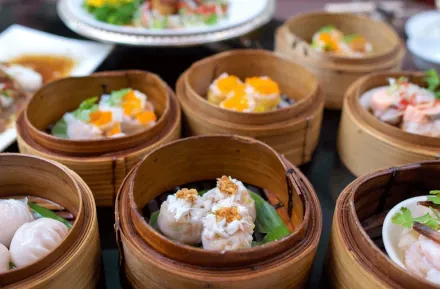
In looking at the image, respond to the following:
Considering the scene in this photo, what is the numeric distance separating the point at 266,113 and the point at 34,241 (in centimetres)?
111

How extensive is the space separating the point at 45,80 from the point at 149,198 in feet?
4.58

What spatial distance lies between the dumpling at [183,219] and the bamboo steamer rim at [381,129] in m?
0.92

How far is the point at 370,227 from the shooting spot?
1805 millimetres

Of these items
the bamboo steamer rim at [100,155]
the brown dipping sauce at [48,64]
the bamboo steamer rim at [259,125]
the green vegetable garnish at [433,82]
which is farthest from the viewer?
the brown dipping sauce at [48,64]

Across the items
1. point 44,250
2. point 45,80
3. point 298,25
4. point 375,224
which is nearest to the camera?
point 44,250

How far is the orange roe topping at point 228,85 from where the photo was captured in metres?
2.39

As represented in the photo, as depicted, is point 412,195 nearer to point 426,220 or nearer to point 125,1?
point 426,220

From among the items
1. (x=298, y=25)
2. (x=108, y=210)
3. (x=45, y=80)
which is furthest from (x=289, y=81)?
(x=45, y=80)

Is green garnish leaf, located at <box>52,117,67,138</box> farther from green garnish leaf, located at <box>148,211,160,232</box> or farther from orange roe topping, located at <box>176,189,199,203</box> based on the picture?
orange roe topping, located at <box>176,189,199,203</box>

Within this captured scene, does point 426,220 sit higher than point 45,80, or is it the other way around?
point 426,220

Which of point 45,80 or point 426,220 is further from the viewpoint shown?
point 45,80

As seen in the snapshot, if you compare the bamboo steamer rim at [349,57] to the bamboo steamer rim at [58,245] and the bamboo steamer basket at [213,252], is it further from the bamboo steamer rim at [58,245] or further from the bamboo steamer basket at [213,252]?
the bamboo steamer rim at [58,245]

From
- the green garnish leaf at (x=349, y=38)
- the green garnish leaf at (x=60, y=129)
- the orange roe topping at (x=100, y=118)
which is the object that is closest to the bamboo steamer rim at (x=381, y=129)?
the green garnish leaf at (x=349, y=38)

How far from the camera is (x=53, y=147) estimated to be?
75.1 inches
